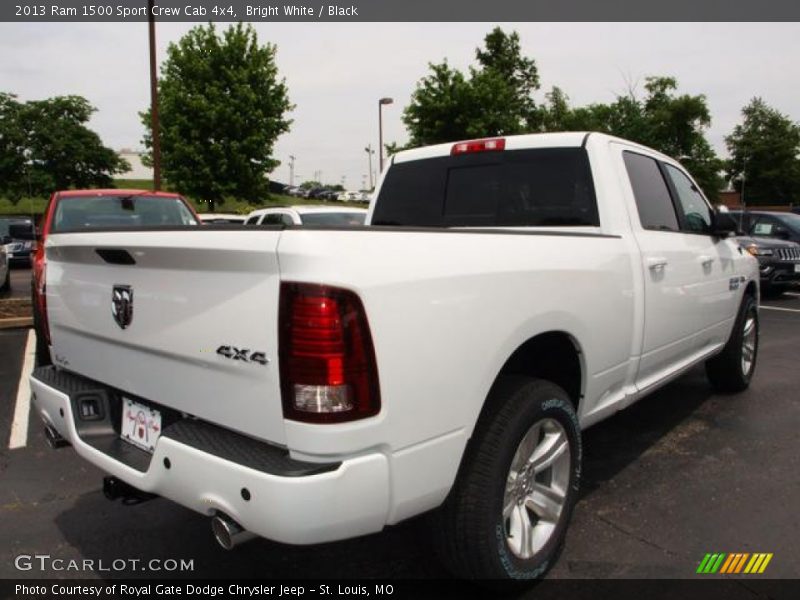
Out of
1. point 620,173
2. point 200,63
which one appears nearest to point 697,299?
point 620,173

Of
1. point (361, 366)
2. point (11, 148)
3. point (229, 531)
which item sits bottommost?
point (229, 531)

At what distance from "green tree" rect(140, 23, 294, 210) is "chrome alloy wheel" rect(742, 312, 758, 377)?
59.2 ft

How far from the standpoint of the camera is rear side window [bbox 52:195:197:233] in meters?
7.16

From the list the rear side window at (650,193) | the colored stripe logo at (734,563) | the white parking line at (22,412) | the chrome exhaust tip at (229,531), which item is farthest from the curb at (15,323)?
the colored stripe logo at (734,563)

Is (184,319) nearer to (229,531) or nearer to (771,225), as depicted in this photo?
(229,531)

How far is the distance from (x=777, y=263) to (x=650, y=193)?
9.36m

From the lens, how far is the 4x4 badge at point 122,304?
2305 millimetres

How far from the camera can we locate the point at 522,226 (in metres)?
3.54

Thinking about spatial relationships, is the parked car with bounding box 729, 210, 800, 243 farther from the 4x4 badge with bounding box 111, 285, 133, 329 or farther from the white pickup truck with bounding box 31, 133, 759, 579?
the 4x4 badge with bounding box 111, 285, 133, 329

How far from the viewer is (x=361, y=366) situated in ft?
5.86

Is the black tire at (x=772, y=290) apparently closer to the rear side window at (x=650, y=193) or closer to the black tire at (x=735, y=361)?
the black tire at (x=735, y=361)

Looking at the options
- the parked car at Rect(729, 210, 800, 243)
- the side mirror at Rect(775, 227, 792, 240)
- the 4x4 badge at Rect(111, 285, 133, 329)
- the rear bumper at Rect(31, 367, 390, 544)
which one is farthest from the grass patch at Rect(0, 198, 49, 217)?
the rear bumper at Rect(31, 367, 390, 544)

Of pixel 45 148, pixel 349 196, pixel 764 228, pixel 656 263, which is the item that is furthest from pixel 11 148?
pixel 656 263

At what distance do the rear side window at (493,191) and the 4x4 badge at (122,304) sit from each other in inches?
79.0
